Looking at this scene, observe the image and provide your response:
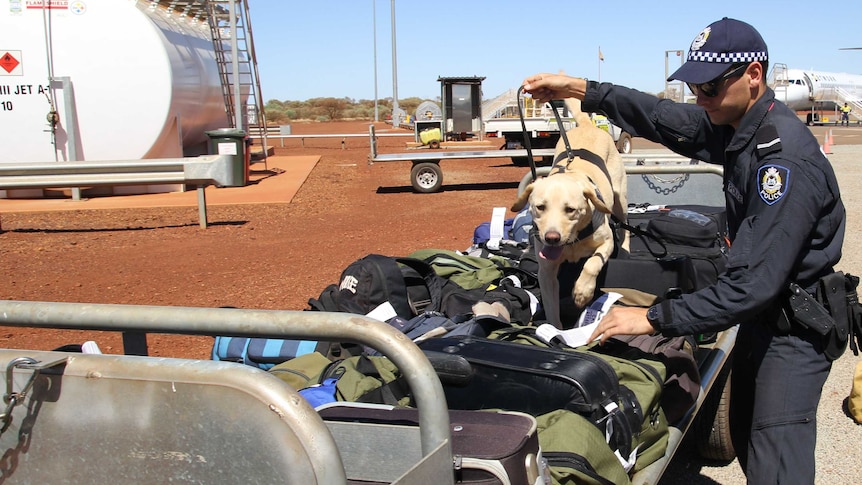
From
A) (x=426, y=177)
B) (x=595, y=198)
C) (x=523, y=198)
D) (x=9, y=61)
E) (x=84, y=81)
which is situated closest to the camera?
(x=595, y=198)

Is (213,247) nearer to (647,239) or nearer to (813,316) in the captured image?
(647,239)

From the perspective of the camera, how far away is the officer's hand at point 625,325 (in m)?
2.41

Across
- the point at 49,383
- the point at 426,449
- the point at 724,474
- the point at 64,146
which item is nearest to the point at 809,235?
the point at 426,449

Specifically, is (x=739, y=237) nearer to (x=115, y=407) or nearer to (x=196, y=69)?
(x=115, y=407)

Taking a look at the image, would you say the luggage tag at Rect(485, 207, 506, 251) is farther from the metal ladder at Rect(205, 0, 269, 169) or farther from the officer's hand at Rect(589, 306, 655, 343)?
the metal ladder at Rect(205, 0, 269, 169)

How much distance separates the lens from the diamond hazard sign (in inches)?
529

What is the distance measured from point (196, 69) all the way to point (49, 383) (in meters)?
16.7

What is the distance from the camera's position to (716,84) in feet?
7.93

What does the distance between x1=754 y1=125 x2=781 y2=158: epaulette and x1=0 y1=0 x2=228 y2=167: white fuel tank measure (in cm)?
1367

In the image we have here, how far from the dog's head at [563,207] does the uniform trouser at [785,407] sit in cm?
178

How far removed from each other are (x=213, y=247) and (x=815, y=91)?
49892mm

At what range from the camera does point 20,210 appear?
41.0 ft

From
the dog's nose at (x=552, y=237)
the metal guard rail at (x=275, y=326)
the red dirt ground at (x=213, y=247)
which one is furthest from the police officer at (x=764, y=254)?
the red dirt ground at (x=213, y=247)

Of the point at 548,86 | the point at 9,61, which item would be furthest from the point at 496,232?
the point at 9,61
